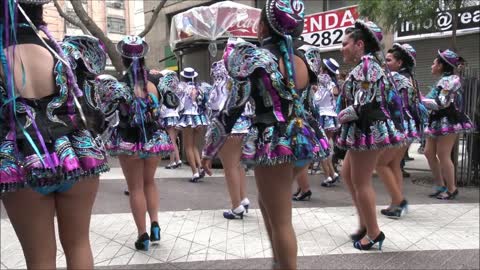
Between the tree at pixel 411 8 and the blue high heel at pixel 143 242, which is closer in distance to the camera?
the blue high heel at pixel 143 242

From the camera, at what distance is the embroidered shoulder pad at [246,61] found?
8.60 ft

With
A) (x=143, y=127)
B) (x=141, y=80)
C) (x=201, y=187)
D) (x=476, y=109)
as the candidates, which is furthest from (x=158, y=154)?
(x=476, y=109)

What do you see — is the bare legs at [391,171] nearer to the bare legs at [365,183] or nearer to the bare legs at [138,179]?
the bare legs at [365,183]

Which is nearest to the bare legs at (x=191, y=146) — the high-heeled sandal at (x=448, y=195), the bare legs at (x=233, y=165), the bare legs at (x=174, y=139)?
the bare legs at (x=174, y=139)

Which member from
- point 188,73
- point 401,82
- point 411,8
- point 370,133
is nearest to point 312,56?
point 370,133

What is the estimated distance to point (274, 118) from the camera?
8.84ft

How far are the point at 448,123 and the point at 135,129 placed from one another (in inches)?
169

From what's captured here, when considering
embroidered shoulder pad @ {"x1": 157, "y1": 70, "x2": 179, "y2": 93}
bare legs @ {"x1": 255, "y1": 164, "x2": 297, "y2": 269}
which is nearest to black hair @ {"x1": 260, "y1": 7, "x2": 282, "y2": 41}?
bare legs @ {"x1": 255, "y1": 164, "x2": 297, "y2": 269}

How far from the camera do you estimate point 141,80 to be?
4.03 metres

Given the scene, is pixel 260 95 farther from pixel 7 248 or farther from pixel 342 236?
pixel 7 248

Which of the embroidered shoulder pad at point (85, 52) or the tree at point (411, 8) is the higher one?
the tree at point (411, 8)

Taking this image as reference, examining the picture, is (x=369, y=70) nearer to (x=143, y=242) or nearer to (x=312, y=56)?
(x=312, y=56)

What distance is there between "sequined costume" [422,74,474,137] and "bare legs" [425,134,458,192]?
0.42 ft

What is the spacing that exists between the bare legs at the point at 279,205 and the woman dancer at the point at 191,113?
5.35 metres
